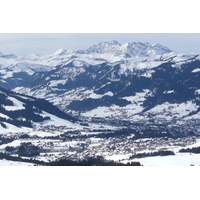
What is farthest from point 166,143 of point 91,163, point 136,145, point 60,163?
point 60,163

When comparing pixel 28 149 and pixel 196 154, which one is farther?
pixel 28 149

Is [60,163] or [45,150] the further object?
[45,150]

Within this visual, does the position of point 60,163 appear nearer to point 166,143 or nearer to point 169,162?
point 169,162

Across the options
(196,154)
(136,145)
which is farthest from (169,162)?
(136,145)

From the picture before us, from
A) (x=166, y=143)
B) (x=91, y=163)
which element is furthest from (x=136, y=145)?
(x=91, y=163)

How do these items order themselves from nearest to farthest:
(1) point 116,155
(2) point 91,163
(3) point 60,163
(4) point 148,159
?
(3) point 60,163 < (2) point 91,163 < (4) point 148,159 < (1) point 116,155

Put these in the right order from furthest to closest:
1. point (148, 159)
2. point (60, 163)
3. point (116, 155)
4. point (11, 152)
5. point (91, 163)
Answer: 1. point (11, 152)
2. point (116, 155)
3. point (148, 159)
4. point (91, 163)
5. point (60, 163)

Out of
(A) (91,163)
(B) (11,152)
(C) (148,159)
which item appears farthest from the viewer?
(B) (11,152)

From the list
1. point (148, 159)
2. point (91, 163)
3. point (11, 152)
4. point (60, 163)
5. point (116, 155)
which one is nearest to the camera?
Answer: point (60, 163)

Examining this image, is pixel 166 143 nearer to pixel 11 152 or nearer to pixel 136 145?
pixel 136 145
